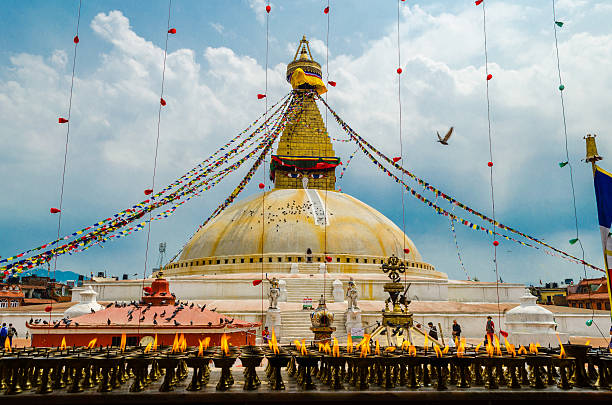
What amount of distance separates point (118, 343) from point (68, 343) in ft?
3.67

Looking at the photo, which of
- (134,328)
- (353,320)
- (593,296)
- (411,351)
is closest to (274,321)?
(353,320)

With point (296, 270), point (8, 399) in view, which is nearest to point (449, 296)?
point (296, 270)

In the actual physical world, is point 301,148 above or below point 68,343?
above


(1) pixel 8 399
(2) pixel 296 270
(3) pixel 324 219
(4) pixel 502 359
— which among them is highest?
(3) pixel 324 219

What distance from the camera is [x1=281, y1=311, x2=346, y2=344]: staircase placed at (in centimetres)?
1769

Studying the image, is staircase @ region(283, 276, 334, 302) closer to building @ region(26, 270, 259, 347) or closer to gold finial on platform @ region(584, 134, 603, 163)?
building @ region(26, 270, 259, 347)

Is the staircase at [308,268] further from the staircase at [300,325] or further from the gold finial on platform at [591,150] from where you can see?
the gold finial on platform at [591,150]

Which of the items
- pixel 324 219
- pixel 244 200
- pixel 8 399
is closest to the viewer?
pixel 8 399

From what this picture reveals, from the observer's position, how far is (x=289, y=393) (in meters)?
5.11

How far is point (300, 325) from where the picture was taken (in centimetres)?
1856

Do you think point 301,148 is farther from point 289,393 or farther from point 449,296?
point 289,393

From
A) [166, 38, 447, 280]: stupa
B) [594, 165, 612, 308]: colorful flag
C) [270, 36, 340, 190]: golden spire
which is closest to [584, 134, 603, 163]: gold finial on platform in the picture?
[594, 165, 612, 308]: colorful flag

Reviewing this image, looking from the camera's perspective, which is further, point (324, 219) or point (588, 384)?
point (324, 219)

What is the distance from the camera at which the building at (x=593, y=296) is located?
37178 millimetres
